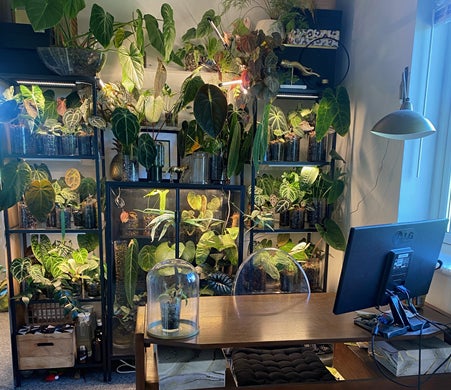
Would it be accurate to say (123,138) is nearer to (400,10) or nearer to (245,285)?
(245,285)

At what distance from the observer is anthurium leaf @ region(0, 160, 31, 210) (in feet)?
6.55

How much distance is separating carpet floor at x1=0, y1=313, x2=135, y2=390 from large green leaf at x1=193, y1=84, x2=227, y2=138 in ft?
5.72

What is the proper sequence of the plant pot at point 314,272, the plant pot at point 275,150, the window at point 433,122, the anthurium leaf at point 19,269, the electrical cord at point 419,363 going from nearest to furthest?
the electrical cord at point 419,363
the window at point 433,122
the anthurium leaf at point 19,269
the plant pot at point 275,150
the plant pot at point 314,272

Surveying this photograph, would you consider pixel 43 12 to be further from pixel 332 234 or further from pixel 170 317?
pixel 332 234

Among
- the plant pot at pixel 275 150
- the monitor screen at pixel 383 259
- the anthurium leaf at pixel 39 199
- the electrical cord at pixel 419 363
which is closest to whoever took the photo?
the monitor screen at pixel 383 259

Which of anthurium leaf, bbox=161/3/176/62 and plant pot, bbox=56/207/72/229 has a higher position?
anthurium leaf, bbox=161/3/176/62

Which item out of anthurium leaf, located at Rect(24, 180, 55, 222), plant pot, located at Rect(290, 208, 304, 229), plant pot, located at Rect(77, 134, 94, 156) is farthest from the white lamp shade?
anthurium leaf, located at Rect(24, 180, 55, 222)

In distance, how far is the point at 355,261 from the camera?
1178 millimetres

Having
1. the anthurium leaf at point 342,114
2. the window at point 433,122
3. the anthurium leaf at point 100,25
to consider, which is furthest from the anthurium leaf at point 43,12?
the window at point 433,122

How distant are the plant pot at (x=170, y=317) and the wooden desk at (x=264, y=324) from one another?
69mm

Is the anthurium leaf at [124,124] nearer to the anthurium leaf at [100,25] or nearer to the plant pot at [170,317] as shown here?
the anthurium leaf at [100,25]

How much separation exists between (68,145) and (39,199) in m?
0.39

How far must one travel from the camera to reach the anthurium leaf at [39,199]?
208 centimetres

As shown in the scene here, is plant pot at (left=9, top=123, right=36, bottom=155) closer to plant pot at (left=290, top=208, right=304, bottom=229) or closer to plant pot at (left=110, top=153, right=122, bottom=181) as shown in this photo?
plant pot at (left=110, top=153, right=122, bottom=181)
